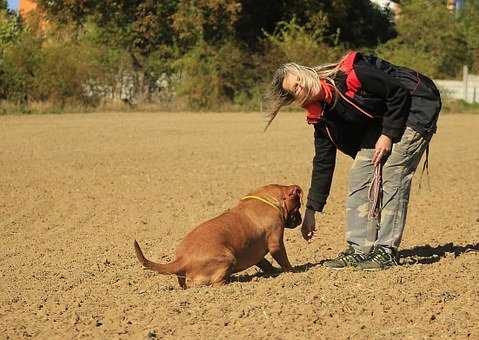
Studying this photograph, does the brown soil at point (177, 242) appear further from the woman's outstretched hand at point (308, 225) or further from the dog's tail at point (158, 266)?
the woman's outstretched hand at point (308, 225)

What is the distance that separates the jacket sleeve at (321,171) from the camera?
7.40 metres

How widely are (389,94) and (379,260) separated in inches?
55.1

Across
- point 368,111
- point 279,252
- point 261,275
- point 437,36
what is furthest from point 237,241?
point 437,36

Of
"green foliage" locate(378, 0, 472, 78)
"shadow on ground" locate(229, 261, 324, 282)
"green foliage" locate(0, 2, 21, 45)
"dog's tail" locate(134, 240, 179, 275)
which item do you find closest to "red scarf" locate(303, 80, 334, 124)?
"shadow on ground" locate(229, 261, 324, 282)

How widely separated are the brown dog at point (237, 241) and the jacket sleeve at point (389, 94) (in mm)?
1004

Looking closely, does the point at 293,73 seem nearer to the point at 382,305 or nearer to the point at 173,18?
the point at 382,305

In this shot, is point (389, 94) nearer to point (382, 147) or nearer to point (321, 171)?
point (382, 147)

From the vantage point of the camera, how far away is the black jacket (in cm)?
676

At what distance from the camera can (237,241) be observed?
22.8ft

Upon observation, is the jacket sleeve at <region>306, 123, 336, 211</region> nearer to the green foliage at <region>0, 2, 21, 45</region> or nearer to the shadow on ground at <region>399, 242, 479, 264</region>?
the shadow on ground at <region>399, 242, 479, 264</region>

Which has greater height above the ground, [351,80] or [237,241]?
[351,80]

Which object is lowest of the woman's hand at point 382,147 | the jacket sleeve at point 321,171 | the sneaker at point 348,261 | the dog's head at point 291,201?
the sneaker at point 348,261

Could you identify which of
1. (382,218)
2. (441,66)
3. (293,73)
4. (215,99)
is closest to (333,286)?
(382,218)

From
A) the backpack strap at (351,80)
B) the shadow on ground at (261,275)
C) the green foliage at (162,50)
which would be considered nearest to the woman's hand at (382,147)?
the backpack strap at (351,80)
